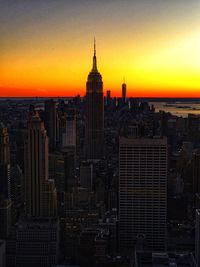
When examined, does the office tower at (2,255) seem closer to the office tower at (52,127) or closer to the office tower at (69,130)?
the office tower at (52,127)

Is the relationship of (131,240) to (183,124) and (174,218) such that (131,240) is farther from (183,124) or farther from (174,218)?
(183,124)

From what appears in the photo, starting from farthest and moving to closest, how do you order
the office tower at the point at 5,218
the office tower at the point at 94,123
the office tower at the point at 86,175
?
the office tower at the point at 94,123, the office tower at the point at 86,175, the office tower at the point at 5,218

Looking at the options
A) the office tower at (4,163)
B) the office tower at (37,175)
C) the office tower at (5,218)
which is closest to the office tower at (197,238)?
the office tower at (37,175)

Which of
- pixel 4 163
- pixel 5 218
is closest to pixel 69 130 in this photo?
pixel 4 163

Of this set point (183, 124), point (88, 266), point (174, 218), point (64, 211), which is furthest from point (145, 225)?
point (183, 124)

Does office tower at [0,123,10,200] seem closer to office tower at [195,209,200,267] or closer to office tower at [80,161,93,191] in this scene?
office tower at [80,161,93,191]

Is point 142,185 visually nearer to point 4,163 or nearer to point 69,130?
point 4,163
